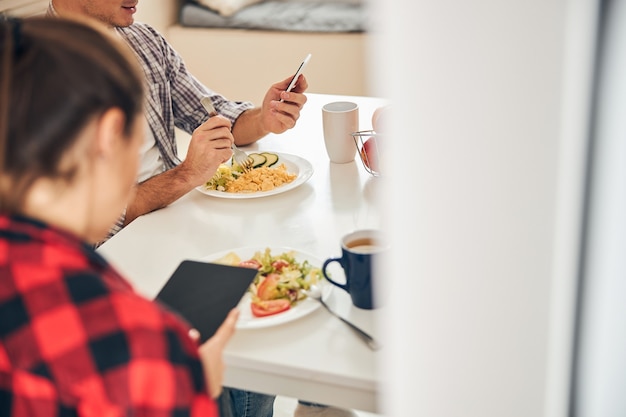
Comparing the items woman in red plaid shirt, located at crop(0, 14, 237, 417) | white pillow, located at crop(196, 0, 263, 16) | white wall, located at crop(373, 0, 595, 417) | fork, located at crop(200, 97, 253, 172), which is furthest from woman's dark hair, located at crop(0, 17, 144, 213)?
white pillow, located at crop(196, 0, 263, 16)

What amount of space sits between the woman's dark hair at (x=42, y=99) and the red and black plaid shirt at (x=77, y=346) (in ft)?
0.22

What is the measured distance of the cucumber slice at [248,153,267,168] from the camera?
163 centimetres

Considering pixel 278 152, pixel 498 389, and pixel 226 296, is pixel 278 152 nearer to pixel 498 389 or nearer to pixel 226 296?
pixel 226 296

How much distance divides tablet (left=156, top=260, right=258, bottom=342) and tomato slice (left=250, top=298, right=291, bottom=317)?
4cm

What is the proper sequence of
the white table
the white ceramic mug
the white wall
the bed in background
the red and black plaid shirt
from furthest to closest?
1. the bed in background
2. the white ceramic mug
3. the white table
4. the red and black plaid shirt
5. the white wall

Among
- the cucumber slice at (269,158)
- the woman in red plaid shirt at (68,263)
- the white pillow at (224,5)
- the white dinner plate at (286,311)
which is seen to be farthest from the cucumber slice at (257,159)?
the white pillow at (224,5)

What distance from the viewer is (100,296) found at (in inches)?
27.4

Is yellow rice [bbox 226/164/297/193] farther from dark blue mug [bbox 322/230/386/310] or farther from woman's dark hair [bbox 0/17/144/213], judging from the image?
woman's dark hair [bbox 0/17/144/213]

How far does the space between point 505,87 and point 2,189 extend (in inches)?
18.7

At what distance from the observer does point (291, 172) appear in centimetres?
159

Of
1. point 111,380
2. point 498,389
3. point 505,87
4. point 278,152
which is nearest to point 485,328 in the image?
point 498,389

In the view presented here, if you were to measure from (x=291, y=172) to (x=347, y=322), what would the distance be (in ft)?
1.96

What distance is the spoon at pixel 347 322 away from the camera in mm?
996

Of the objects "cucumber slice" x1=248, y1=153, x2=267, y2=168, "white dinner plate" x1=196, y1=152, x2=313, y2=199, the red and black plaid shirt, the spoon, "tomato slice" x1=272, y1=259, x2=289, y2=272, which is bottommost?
the spoon
